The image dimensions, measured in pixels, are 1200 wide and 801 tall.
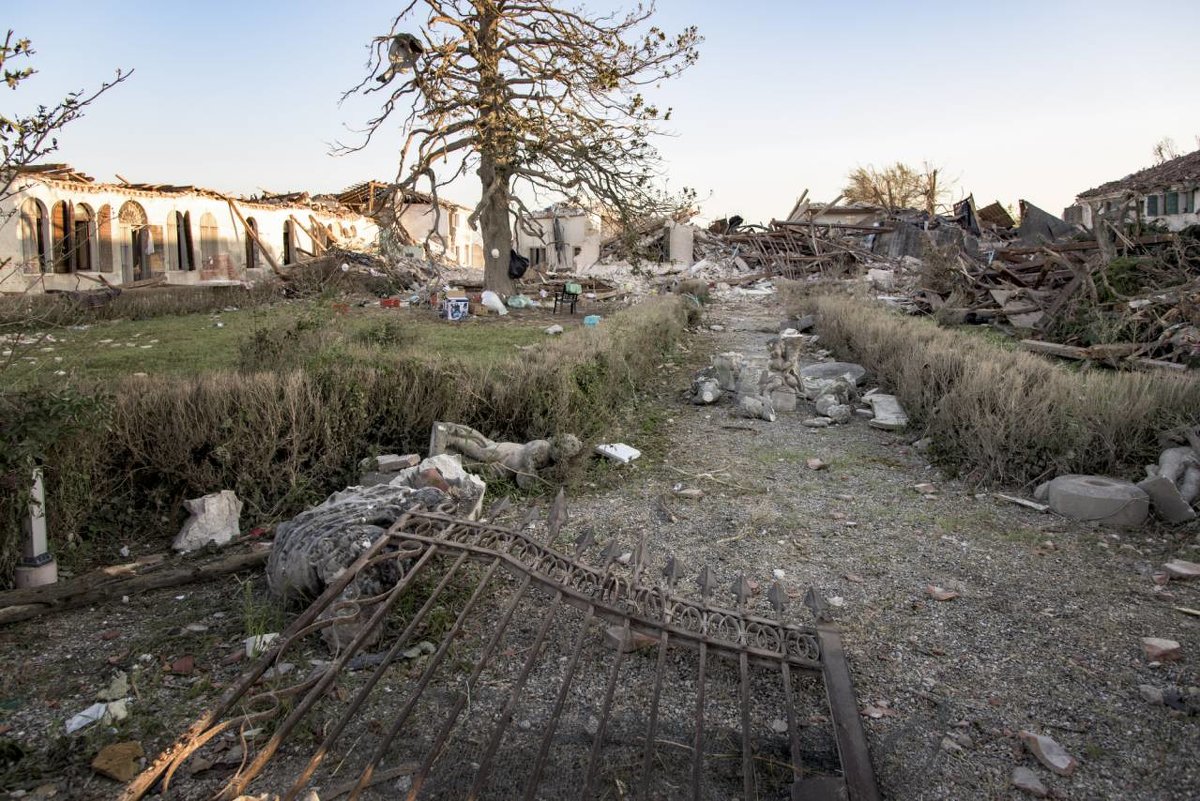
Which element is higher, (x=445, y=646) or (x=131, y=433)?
(x=131, y=433)

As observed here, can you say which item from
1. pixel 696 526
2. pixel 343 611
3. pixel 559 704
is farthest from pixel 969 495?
pixel 343 611

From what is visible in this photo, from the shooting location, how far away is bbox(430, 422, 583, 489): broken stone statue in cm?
500

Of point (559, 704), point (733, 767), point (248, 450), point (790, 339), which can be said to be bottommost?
point (733, 767)

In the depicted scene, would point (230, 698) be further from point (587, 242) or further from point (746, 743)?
point (587, 242)

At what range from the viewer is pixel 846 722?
96.0 inches

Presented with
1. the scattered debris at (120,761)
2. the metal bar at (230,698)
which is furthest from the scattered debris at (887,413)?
the scattered debris at (120,761)

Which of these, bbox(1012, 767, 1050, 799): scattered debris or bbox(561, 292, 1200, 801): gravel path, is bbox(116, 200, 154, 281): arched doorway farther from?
bbox(1012, 767, 1050, 799): scattered debris

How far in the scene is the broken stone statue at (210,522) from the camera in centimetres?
404

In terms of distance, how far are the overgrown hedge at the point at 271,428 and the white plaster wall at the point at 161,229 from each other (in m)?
9.87

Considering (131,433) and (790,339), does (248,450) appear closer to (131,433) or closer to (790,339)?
(131,433)

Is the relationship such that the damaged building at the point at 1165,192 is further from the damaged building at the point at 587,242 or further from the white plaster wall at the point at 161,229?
the white plaster wall at the point at 161,229

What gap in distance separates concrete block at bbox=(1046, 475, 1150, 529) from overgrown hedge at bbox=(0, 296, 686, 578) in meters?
3.21

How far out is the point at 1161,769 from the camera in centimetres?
233

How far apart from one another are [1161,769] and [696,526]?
2.46 meters
